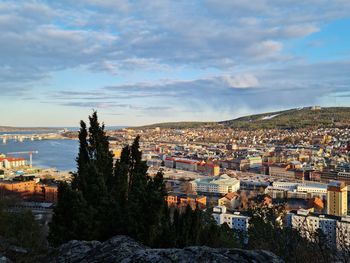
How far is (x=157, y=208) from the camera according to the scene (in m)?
3.55

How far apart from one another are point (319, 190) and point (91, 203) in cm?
2341

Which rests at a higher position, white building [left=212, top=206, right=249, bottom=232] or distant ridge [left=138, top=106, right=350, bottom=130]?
distant ridge [left=138, top=106, right=350, bottom=130]

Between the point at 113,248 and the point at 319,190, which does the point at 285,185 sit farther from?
the point at 113,248

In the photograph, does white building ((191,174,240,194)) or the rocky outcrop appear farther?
white building ((191,174,240,194))

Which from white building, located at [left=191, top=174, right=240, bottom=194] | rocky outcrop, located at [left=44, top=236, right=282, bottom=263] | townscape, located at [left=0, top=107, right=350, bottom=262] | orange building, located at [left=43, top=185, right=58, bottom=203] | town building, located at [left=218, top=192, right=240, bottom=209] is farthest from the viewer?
white building, located at [left=191, top=174, right=240, bottom=194]

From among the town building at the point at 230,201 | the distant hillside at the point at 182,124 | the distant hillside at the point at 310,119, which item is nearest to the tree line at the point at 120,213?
the town building at the point at 230,201

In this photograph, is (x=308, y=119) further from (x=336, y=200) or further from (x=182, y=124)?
(x=336, y=200)

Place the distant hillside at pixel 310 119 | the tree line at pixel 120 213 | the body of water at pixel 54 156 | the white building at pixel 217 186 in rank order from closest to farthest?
the tree line at pixel 120 213 < the white building at pixel 217 186 < the body of water at pixel 54 156 < the distant hillside at pixel 310 119

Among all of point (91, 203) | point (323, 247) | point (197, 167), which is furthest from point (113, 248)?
point (197, 167)

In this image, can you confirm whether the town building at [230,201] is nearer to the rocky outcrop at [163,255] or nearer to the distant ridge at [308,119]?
the rocky outcrop at [163,255]

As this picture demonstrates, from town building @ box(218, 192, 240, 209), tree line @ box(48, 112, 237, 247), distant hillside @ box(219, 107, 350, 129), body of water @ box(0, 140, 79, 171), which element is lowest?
town building @ box(218, 192, 240, 209)

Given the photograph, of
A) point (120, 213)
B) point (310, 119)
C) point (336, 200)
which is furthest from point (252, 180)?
point (310, 119)

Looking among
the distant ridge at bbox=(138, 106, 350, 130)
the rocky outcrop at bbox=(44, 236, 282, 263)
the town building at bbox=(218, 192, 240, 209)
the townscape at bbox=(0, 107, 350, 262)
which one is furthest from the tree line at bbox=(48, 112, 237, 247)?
the distant ridge at bbox=(138, 106, 350, 130)

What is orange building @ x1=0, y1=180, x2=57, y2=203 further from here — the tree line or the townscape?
the tree line
